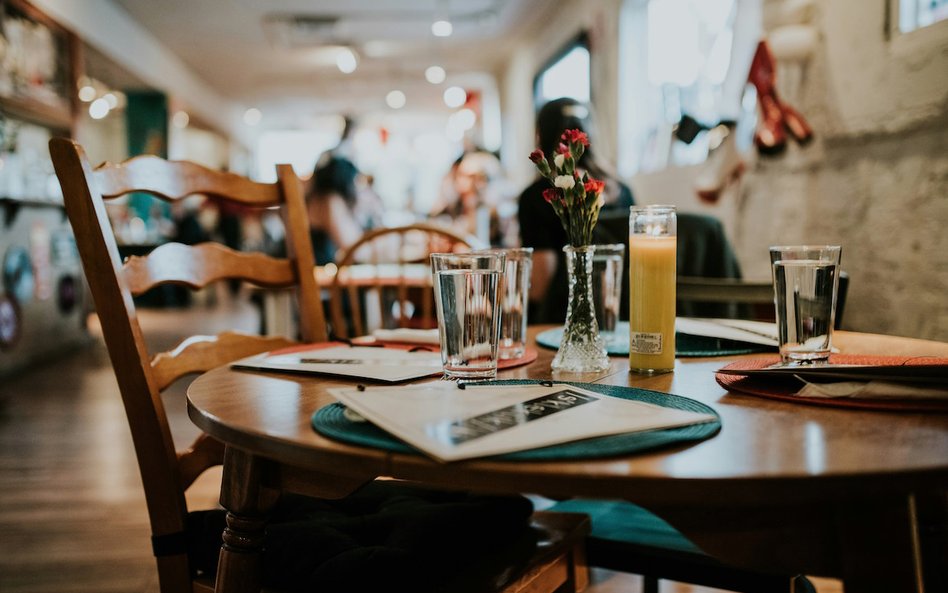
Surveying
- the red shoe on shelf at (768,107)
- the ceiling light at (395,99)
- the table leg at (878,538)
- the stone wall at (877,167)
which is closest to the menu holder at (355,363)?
the table leg at (878,538)

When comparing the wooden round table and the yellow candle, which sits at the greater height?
the yellow candle

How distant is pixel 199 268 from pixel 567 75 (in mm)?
5966

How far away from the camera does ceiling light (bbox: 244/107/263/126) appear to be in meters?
12.7

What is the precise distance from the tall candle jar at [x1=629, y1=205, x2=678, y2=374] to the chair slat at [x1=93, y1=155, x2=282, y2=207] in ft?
2.41

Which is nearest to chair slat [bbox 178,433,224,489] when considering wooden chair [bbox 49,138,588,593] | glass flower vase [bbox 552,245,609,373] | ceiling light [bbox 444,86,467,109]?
wooden chair [bbox 49,138,588,593]

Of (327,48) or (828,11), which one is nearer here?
(828,11)

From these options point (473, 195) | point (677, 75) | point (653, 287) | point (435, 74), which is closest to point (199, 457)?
point (653, 287)

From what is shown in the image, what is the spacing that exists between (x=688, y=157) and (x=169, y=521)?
396 centimetres

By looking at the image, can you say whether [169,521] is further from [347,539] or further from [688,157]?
[688,157]

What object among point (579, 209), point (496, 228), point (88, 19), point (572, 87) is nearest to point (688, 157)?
point (496, 228)

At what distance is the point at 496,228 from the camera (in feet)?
17.1

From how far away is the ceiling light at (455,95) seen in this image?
10771mm

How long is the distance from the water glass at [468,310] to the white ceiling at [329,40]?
643 centimetres

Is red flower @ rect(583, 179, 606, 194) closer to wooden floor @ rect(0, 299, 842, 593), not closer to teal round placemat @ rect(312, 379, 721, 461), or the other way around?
teal round placemat @ rect(312, 379, 721, 461)
